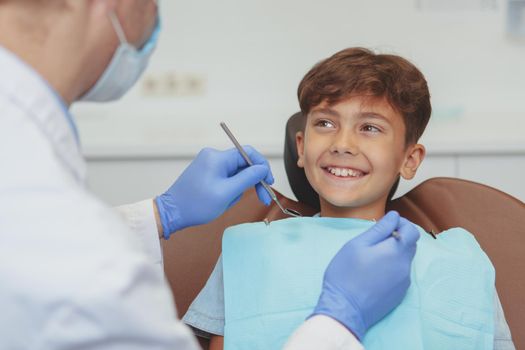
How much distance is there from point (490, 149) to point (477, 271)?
1.02 metres

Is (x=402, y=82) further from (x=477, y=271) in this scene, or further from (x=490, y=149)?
(x=490, y=149)

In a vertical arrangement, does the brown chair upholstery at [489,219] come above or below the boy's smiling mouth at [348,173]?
below

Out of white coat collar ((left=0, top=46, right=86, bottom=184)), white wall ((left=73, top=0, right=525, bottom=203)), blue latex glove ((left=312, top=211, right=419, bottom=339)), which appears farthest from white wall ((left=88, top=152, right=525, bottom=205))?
white coat collar ((left=0, top=46, right=86, bottom=184))

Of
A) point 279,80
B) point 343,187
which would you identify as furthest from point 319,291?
point 279,80

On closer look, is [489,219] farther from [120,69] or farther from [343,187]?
[120,69]

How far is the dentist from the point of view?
0.79 meters

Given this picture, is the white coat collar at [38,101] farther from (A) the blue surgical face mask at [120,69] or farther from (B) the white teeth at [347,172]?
(B) the white teeth at [347,172]

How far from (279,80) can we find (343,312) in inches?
57.6

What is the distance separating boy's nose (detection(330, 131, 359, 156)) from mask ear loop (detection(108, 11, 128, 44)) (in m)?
0.63

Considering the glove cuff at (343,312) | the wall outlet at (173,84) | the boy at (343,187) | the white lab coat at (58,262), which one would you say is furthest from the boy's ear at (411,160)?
the wall outlet at (173,84)

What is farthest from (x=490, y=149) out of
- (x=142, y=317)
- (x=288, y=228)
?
(x=142, y=317)

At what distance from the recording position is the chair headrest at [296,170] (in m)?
1.77

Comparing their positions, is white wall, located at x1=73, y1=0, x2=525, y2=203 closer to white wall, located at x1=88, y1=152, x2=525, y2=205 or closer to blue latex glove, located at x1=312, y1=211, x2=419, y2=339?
white wall, located at x1=88, y1=152, x2=525, y2=205

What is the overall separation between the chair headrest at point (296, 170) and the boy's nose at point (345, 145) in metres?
0.21
